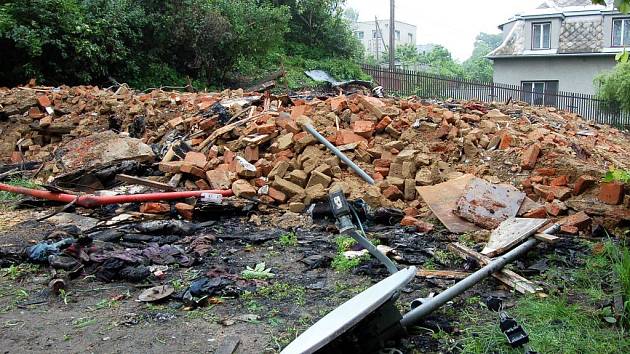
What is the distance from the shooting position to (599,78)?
19578 mm

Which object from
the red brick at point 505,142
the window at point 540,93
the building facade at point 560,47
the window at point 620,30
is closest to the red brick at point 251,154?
the red brick at point 505,142

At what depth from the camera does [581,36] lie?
23375 millimetres

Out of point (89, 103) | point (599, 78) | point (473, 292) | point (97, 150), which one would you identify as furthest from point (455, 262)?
point (599, 78)

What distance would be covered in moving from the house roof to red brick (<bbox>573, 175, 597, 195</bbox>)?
65.9 ft

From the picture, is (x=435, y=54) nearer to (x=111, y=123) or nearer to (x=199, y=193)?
(x=111, y=123)

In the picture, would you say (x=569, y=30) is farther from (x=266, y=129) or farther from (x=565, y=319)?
(x=565, y=319)

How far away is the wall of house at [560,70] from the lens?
23.2m

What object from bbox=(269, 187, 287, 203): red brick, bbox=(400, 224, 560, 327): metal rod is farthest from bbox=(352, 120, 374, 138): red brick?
bbox=(400, 224, 560, 327): metal rod

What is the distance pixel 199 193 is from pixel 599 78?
18.4 metres

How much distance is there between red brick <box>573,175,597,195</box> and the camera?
18.2 feet

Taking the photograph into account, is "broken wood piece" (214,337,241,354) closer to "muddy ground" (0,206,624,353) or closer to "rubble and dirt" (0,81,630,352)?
"muddy ground" (0,206,624,353)

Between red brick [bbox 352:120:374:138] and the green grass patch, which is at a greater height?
red brick [bbox 352:120:374:138]

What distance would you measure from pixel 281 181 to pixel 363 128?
1.53 m

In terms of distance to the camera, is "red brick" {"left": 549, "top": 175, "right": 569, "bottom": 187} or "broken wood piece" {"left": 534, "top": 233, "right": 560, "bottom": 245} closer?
"broken wood piece" {"left": 534, "top": 233, "right": 560, "bottom": 245}
